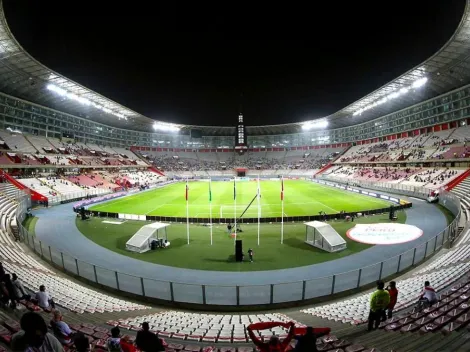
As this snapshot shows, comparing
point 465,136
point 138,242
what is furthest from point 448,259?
point 465,136

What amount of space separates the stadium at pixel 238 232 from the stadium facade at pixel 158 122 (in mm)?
409

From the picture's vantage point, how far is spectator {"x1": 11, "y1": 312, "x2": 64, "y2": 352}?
11.3 ft

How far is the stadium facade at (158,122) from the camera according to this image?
43000mm

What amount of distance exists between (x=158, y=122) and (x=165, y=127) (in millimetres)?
9751

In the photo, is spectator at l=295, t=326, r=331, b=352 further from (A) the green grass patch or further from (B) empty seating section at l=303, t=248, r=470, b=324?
(A) the green grass patch

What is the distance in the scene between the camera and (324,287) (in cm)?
1357

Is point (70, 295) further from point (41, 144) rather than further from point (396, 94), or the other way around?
point (396, 94)

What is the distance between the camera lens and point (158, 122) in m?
99.9

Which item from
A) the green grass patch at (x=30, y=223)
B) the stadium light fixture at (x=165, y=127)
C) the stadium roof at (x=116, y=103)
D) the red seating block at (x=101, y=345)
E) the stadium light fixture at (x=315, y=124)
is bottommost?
the green grass patch at (x=30, y=223)

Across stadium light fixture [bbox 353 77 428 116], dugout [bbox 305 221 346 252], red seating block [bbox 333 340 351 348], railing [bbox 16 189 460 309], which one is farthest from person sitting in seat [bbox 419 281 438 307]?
stadium light fixture [bbox 353 77 428 116]

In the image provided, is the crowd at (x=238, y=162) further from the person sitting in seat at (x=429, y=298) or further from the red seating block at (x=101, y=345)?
the red seating block at (x=101, y=345)

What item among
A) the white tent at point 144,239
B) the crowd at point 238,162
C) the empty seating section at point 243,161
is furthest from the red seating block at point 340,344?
the crowd at point 238,162

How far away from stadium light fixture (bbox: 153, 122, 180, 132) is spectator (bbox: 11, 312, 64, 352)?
338 ft

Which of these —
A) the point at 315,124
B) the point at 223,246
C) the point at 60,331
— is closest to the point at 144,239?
the point at 223,246
